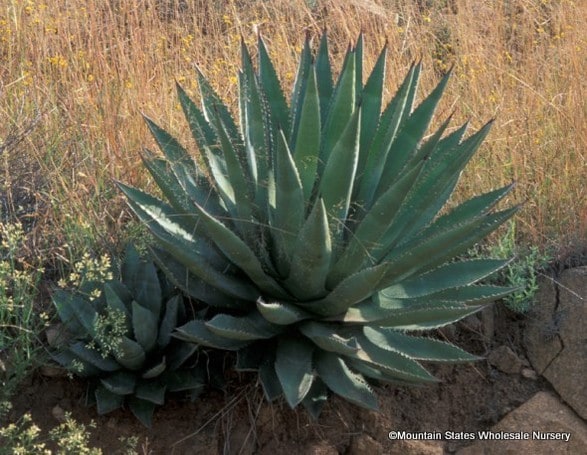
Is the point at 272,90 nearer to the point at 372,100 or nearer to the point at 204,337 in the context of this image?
the point at 372,100

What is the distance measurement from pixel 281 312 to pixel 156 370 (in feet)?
1.80

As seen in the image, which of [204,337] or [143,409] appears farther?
[143,409]

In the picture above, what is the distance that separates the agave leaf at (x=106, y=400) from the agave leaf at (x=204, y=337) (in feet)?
1.14

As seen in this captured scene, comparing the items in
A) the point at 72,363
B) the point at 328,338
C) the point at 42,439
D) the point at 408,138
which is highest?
the point at 408,138

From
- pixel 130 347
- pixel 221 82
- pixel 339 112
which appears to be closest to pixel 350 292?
pixel 339 112

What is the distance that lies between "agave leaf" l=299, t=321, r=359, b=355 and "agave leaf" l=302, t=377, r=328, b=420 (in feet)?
0.60

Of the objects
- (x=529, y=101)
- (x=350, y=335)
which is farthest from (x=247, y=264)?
(x=529, y=101)

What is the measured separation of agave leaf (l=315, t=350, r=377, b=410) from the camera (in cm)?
306

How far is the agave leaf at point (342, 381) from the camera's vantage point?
306 centimetres

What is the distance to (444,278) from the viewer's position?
3277 mm

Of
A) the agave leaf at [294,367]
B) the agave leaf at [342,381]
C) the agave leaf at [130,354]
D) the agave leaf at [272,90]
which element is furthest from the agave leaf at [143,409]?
the agave leaf at [272,90]

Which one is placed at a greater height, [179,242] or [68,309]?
[179,242]

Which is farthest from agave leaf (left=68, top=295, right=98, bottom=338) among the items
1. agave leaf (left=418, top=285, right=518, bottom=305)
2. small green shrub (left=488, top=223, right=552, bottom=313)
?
small green shrub (left=488, top=223, right=552, bottom=313)

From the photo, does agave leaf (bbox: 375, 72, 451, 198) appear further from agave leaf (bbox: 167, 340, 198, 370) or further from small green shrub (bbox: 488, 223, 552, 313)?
agave leaf (bbox: 167, 340, 198, 370)
